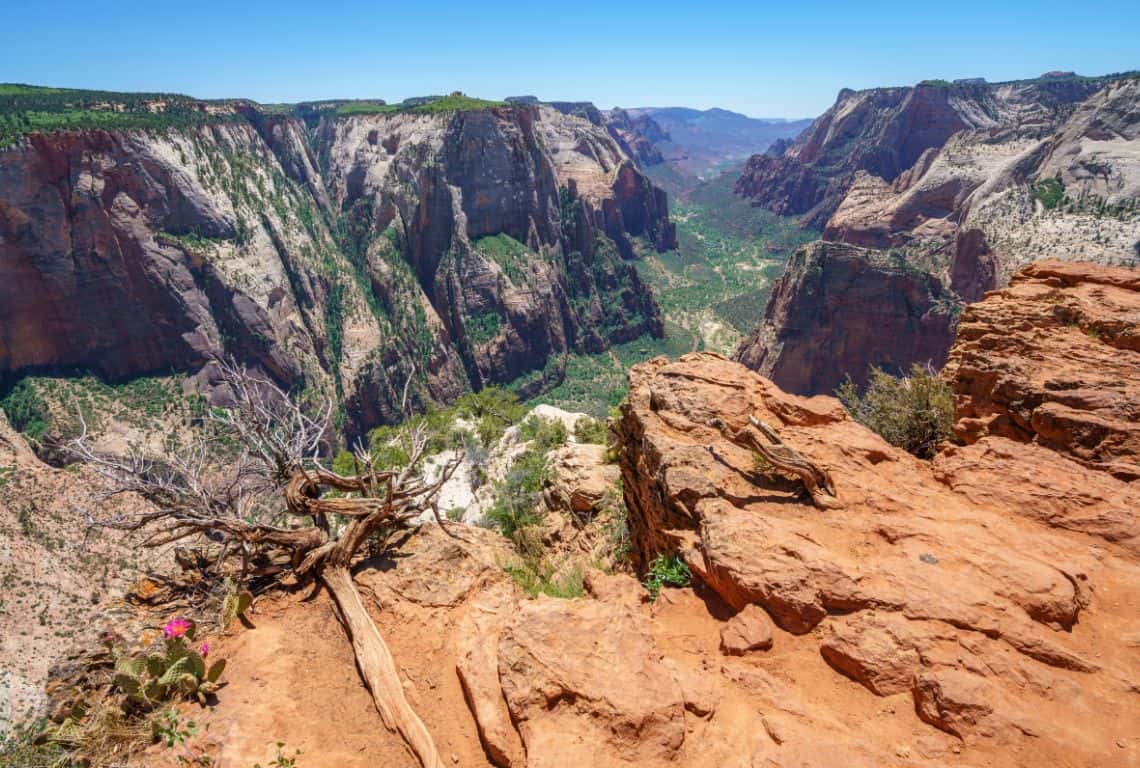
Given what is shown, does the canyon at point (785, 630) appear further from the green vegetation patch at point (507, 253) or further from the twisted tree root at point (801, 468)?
the green vegetation patch at point (507, 253)

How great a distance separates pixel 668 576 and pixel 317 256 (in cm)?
7721

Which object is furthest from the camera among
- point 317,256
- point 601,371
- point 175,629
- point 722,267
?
point 722,267

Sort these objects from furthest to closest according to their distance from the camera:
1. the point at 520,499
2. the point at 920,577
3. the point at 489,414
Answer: the point at 489,414 → the point at 520,499 → the point at 920,577

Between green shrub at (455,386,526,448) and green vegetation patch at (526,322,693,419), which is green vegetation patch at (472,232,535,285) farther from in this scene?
green shrub at (455,386,526,448)

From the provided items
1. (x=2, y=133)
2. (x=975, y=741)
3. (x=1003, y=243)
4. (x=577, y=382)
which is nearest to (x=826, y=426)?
(x=975, y=741)

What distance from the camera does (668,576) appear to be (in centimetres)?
840

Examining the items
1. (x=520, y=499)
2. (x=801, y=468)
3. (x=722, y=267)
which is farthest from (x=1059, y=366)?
(x=722, y=267)

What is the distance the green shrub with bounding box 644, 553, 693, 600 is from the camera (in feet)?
27.1

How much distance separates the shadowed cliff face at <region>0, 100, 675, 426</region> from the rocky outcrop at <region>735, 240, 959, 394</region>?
1456 inches

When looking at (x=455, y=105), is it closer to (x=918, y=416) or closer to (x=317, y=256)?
(x=317, y=256)

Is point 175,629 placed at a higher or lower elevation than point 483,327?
higher

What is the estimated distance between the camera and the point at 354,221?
8719 cm

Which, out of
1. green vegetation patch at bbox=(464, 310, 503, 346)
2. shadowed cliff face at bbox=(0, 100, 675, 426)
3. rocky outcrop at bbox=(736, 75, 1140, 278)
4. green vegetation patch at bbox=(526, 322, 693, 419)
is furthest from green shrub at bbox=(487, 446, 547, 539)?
green vegetation patch at bbox=(464, 310, 503, 346)

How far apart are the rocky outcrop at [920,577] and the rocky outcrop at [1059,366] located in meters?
0.75
